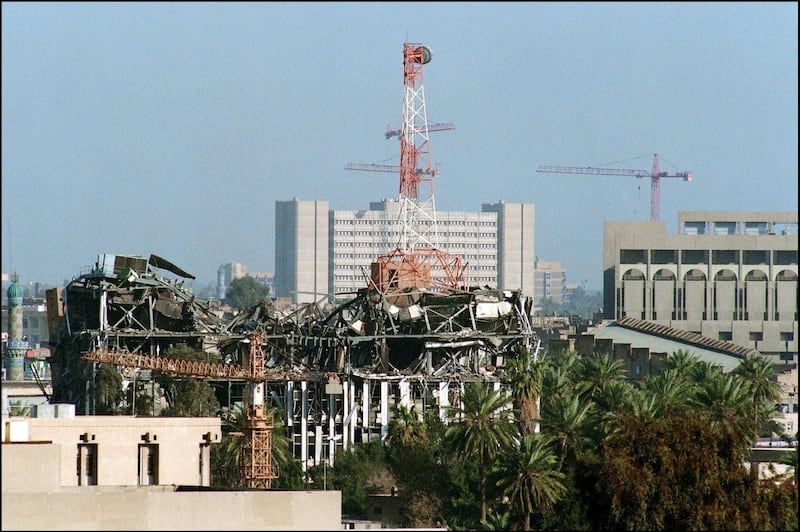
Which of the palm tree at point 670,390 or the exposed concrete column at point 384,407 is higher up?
the palm tree at point 670,390

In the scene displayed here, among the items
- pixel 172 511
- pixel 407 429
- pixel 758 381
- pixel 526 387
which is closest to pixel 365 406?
pixel 407 429

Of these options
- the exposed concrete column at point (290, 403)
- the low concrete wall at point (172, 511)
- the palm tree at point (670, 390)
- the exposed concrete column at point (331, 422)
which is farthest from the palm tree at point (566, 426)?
the low concrete wall at point (172, 511)

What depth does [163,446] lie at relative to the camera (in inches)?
3912

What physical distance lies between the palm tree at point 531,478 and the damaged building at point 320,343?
120ft

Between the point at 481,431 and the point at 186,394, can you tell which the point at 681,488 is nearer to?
the point at 481,431

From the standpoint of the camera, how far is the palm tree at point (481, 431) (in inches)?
4683

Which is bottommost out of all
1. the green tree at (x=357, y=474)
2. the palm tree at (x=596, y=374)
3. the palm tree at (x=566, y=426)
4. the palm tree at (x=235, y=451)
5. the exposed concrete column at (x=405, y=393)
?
the green tree at (x=357, y=474)

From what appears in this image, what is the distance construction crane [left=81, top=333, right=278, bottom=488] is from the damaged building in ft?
0.85

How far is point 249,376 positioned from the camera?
12419 centimetres

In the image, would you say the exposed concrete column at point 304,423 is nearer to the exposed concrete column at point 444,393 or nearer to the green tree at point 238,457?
the exposed concrete column at point 444,393

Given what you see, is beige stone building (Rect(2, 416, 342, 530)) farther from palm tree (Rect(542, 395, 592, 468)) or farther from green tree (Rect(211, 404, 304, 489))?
palm tree (Rect(542, 395, 592, 468))

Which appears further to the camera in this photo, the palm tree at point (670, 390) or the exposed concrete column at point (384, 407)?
the exposed concrete column at point (384, 407)

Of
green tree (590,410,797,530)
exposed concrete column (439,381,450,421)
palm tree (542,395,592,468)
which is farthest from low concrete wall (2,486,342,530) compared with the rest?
exposed concrete column (439,381,450,421)

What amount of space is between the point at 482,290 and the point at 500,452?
1937 inches
